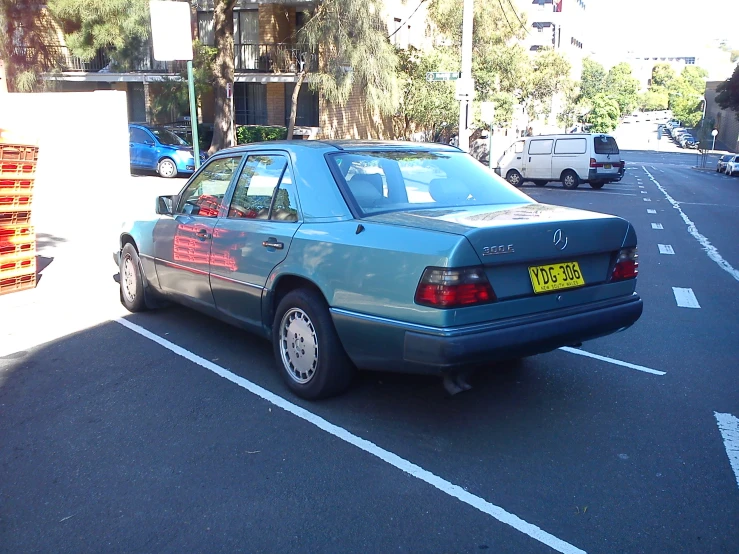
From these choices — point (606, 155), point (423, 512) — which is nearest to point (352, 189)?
point (423, 512)

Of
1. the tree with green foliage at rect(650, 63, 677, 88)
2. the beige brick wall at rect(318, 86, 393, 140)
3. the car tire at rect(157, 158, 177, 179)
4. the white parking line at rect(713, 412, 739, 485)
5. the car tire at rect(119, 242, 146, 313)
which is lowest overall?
the white parking line at rect(713, 412, 739, 485)

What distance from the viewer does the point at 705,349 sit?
6.26 m

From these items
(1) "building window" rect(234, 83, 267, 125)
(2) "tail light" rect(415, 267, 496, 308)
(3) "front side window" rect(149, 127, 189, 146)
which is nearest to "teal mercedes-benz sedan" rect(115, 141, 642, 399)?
(2) "tail light" rect(415, 267, 496, 308)

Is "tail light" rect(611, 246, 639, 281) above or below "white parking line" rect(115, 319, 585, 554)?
above

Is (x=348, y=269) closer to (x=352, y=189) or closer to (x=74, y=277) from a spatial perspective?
(x=352, y=189)

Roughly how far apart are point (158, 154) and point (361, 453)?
21.3 meters

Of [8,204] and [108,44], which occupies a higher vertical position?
[108,44]

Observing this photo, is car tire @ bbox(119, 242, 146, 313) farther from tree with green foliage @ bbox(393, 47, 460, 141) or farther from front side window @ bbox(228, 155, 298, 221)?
tree with green foliage @ bbox(393, 47, 460, 141)

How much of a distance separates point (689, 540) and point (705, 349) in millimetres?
3275

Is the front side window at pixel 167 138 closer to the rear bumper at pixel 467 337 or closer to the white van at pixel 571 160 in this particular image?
the white van at pixel 571 160

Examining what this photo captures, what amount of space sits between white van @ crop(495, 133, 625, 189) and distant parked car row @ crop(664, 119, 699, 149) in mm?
71476

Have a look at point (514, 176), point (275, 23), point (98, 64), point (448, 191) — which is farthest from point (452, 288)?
point (98, 64)

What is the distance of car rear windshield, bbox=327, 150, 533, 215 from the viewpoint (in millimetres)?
4926

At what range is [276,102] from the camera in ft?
108
